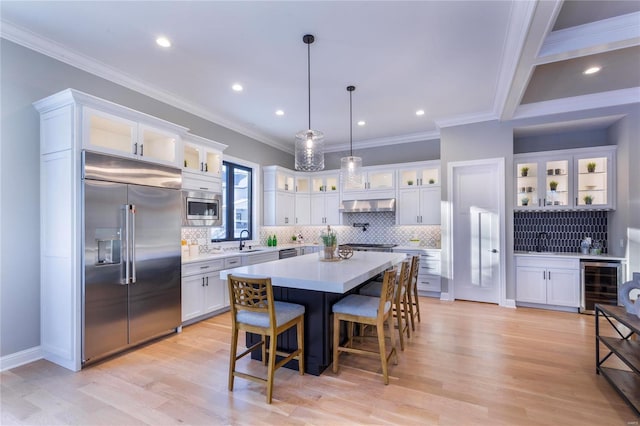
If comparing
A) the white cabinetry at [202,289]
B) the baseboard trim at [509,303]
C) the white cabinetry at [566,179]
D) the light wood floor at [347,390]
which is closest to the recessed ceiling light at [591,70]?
the white cabinetry at [566,179]

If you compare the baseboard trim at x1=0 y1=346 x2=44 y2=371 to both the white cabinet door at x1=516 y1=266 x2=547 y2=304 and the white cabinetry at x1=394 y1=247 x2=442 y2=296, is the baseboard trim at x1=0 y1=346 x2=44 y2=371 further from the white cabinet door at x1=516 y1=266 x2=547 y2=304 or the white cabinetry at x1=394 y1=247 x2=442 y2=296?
the white cabinet door at x1=516 y1=266 x2=547 y2=304

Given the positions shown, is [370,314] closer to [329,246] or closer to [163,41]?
[329,246]

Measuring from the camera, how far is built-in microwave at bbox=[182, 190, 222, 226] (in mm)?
4227

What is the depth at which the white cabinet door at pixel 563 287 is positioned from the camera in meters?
4.45

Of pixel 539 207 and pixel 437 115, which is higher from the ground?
pixel 437 115

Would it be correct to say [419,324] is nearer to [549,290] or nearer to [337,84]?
[549,290]

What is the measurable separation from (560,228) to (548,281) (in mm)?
1042

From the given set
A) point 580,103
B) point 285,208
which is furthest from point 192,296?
point 580,103

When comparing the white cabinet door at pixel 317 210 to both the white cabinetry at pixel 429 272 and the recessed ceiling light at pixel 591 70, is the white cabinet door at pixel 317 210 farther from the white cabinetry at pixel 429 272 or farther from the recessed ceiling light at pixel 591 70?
the recessed ceiling light at pixel 591 70

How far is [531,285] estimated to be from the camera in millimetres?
4719

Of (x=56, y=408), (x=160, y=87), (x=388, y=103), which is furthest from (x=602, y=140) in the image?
(x=56, y=408)

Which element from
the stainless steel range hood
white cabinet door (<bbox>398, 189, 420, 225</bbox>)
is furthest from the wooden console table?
the stainless steel range hood

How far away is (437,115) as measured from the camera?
504 centimetres

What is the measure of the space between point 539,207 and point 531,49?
296cm
